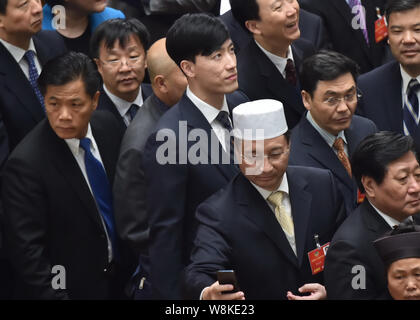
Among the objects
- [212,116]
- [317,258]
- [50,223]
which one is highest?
[212,116]

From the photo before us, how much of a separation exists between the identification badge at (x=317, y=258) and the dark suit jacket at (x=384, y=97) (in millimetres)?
1320

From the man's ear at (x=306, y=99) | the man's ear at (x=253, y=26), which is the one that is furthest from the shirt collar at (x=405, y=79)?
the man's ear at (x=253, y=26)

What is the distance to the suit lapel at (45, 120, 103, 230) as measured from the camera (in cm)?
406

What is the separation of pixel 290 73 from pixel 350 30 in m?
0.70

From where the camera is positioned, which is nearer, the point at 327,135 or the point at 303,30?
the point at 327,135

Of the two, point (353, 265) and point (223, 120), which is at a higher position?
point (223, 120)

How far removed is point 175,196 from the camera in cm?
382

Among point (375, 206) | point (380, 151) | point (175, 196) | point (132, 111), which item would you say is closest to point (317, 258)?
point (375, 206)

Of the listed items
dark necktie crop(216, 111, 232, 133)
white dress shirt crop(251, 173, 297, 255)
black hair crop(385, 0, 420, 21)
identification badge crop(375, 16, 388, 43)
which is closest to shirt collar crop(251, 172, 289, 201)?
white dress shirt crop(251, 173, 297, 255)

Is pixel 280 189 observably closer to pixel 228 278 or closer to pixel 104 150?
pixel 228 278

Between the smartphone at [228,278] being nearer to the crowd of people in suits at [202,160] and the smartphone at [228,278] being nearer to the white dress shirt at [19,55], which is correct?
the crowd of people in suits at [202,160]

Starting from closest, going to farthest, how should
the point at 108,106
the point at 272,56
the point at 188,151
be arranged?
the point at 188,151, the point at 108,106, the point at 272,56
